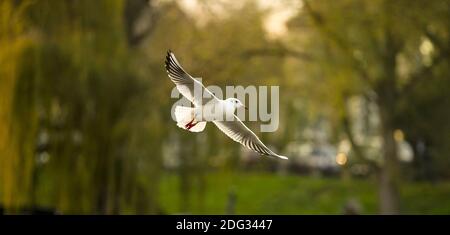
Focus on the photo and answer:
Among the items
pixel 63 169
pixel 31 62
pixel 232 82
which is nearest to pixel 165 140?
pixel 63 169

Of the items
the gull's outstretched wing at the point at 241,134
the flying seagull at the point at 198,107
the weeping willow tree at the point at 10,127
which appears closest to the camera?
the flying seagull at the point at 198,107

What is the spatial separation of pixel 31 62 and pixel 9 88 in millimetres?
486

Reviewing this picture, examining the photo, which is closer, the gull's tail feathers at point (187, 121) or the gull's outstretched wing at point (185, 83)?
the gull's tail feathers at point (187, 121)

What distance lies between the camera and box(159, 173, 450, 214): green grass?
72.0 feet

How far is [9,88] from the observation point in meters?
12.1

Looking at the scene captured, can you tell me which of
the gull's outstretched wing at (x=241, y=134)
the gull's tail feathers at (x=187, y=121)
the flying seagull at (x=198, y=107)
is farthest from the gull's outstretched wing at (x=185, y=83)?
the gull's outstretched wing at (x=241, y=134)

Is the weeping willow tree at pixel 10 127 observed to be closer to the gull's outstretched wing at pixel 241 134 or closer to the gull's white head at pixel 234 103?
the gull's outstretched wing at pixel 241 134

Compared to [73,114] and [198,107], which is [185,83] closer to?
[198,107]

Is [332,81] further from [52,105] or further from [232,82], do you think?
[52,105]

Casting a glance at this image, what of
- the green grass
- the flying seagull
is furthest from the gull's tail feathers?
the green grass

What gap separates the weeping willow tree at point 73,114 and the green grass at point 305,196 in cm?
600

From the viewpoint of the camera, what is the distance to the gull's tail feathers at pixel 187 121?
5.99 m

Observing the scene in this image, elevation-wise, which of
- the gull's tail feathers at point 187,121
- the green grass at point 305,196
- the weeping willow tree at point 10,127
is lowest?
the gull's tail feathers at point 187,121
